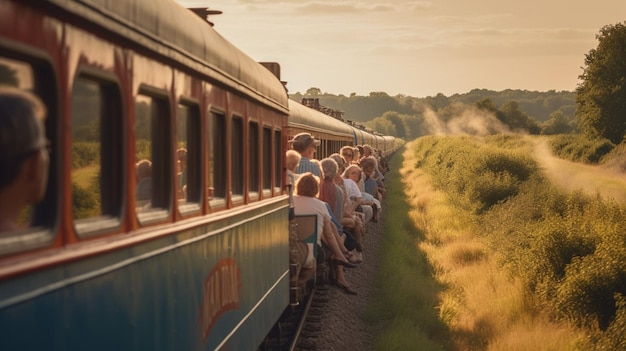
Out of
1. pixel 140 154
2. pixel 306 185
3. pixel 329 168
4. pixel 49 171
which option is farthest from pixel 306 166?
pixel 49 171

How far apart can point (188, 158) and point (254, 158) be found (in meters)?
2.51

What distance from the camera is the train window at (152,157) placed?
174 inches

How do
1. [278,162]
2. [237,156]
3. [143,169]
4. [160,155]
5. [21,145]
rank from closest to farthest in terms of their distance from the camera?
[21,145] → [143,169] → [160,155] → [237,156] → [278,162]

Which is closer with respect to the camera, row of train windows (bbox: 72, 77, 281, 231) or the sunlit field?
row of train windows (bbox: 72, 77, 281, 231)

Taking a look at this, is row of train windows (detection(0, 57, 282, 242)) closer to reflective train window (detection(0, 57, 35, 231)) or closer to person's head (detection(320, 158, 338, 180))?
reflective train window (detection(0, 57, 35, 231))

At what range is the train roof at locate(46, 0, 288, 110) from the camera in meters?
3.77

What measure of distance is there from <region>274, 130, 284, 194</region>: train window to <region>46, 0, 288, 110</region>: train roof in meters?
1.49

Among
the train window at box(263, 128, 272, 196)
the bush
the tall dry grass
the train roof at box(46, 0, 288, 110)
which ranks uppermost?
the train roof at box(46, 0, 288, 110)

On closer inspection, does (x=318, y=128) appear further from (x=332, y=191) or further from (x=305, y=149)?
(x=305, y=149)

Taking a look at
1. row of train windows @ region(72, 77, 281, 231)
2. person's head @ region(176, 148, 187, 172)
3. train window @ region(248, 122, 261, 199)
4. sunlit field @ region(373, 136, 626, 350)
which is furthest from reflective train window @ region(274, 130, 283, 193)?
person's head @ region(176, 148, 187, 172)

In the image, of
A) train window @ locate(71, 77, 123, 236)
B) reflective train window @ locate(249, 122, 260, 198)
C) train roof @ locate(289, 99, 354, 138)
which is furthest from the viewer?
train roof @ locate(289, 99, 354, 138)

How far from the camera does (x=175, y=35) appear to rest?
16.5ft

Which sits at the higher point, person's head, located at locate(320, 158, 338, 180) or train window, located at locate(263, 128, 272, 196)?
train window, located at locate(263, 128, 272, 196)

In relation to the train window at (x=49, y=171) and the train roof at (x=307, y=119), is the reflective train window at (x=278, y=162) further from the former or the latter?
the train window at (x=49, y=171)
